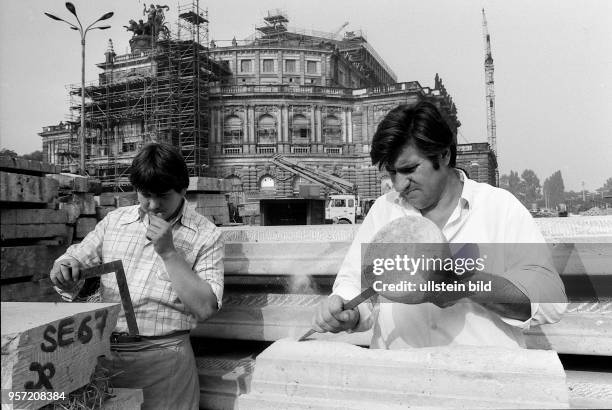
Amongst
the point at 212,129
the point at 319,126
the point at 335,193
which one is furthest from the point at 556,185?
the point at 212,129

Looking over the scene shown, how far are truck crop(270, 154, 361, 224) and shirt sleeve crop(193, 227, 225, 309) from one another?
20182 millimetres

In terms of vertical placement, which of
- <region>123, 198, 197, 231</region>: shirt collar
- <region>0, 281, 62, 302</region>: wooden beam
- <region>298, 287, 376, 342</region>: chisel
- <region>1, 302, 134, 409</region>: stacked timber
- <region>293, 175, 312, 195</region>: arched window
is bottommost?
<region>0, 281, 62, 302</region>: wooden beam

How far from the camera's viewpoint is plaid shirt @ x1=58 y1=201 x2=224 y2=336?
1914 millimetres

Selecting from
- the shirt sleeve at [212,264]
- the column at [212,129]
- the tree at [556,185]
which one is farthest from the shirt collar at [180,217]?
the column at [212,129]

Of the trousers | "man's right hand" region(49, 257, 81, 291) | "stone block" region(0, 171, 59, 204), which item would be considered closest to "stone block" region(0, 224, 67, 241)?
"stone block" region(0, 171, 59, 204)

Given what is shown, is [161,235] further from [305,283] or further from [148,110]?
[148,110]

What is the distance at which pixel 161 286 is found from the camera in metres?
1.92

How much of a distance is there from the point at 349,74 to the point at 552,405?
43541mm

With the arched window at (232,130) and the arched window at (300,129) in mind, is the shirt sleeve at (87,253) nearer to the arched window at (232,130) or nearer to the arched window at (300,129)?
the arched window at (232,130)

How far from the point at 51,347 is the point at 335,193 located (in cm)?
2905

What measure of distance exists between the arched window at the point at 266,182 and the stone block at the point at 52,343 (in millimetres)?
33298

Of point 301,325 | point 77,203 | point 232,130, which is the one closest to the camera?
point 301,325

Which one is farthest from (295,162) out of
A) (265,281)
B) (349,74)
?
(265,281)

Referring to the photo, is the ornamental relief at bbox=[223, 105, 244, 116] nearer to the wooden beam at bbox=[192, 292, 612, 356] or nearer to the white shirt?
the wooden beam at bbox=[192, 292, 612, 356]
